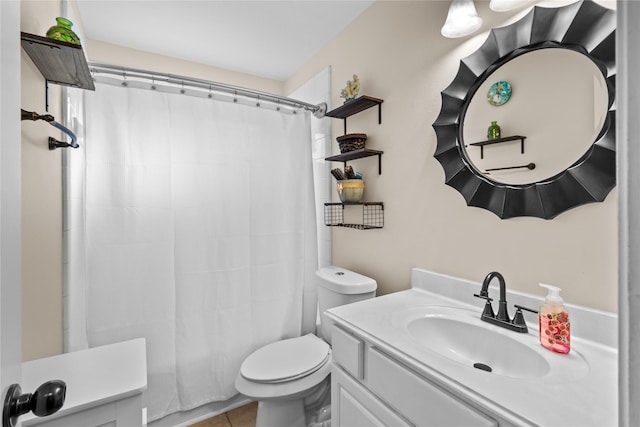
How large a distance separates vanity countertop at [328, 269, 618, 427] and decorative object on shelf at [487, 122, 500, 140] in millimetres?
596

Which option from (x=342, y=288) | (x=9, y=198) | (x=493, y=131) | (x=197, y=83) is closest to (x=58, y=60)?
(x=197, y=83)

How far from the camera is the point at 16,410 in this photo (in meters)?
0.46

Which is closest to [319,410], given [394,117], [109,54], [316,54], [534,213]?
[534,213]

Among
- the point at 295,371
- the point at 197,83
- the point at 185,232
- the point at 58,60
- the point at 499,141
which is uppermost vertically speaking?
the point at 197,83

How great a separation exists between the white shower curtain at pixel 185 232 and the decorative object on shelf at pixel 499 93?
1205 millimetres

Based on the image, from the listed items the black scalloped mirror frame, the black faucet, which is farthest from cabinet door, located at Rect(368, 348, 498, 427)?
the black scalloped mirror frame

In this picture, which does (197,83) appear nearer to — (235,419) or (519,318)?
(519,318)

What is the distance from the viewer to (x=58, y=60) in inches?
41.5

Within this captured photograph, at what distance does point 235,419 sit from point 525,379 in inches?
67.5

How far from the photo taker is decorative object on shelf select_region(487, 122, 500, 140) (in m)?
1.16

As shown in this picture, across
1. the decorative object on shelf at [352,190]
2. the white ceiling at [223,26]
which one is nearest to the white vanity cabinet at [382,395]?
the decorative object on shelf at [352,190]

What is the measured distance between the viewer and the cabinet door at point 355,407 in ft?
3.20

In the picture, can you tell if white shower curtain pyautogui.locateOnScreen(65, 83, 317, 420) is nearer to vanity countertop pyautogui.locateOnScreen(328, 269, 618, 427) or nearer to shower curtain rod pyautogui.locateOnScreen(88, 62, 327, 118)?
shower curtain rod pyautogui.locateOnScreen(88, 62, 327, 118)

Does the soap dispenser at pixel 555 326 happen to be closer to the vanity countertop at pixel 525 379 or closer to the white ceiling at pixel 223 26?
the vanity countertop at pixel 525 379
